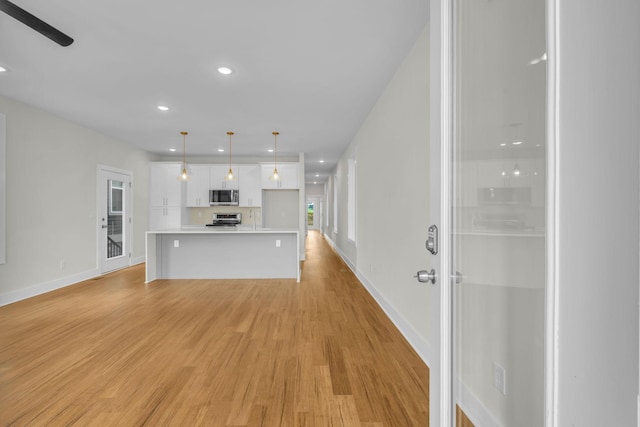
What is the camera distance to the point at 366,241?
4.66 m

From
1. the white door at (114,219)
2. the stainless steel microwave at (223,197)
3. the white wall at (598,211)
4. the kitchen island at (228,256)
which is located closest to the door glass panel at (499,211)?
the white wall at (598,211)

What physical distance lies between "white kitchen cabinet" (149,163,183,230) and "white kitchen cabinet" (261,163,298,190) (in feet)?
6.58

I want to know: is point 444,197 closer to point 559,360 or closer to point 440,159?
point 440,159

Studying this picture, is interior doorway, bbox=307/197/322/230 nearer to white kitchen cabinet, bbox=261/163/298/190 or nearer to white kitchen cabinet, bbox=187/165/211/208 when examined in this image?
white kitchen cabinet, bbox=261/163/298/190

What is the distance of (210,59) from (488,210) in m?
2.88

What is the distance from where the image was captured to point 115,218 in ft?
19.9

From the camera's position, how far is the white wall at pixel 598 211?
0.35m

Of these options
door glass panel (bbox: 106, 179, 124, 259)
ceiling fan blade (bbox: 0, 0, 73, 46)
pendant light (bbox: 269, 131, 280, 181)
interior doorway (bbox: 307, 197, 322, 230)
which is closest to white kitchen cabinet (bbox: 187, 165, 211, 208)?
door glass panel (bbox: 106, 179, 124, 259)

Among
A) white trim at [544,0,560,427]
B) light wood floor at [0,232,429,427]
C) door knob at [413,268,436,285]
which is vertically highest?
white trim at [544,0,560,427]

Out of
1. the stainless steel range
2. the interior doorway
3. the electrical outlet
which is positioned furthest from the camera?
the interior doorway

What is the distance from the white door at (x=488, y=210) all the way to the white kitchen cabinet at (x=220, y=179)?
6938 millimetres

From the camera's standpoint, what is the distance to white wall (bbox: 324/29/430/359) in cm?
242

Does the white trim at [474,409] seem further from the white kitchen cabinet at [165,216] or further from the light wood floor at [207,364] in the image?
the white kitchen cabinet at [165,216]

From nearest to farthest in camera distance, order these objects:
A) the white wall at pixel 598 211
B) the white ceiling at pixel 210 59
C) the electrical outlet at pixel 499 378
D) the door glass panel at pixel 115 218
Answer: the white wall at pixel 598 211 < the electrical outlet at pixel 499 378 < the white ceiling at pixel 210 59 < the door glass panel at pixel 115 218
